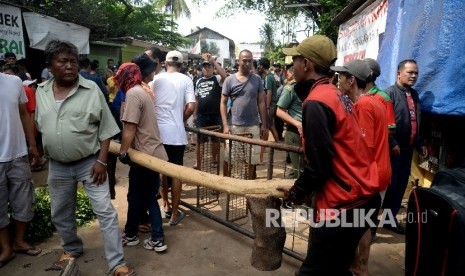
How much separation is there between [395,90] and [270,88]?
395 centimetres

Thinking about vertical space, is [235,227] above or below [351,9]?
below

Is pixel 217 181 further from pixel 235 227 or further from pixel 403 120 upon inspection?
pixel 403 120

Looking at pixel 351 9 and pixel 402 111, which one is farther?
pixel 351 9

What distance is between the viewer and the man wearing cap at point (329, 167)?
6.13 feet

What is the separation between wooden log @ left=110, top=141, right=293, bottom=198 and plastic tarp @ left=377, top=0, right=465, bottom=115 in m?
2.14

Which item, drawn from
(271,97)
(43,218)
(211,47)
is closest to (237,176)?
(43,218)

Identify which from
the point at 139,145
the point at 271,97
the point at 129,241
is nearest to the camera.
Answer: the point at 139,145

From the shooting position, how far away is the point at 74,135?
2.83m

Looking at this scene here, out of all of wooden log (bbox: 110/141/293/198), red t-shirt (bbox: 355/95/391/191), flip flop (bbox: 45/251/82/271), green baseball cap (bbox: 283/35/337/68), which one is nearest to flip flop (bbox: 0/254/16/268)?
flip flop (bbox: 45/251/82/271)

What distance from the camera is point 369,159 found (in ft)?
6.61

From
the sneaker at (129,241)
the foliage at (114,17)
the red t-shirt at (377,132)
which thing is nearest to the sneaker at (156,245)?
the sneaker at (129,241)

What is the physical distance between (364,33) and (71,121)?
5619mm

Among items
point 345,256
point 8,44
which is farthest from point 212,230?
point 8,44

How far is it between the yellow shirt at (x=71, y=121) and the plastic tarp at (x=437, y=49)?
3.23 metres
